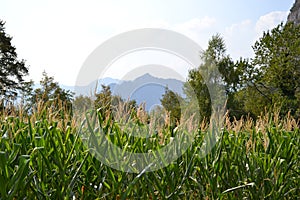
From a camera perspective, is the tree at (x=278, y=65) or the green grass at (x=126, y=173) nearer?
the green grass at (x=126, y=173)

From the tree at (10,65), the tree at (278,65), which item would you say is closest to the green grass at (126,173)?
the tree at (278,65)

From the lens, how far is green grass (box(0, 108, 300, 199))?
164 centimetres

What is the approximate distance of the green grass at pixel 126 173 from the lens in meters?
1.64

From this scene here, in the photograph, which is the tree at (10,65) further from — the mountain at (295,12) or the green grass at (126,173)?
the mountain at (295,12)

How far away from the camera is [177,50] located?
5.51 metres

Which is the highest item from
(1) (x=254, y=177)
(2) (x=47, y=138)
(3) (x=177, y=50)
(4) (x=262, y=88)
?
(4) (x=262, y=88)

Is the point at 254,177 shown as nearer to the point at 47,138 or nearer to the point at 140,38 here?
the point at 47,138

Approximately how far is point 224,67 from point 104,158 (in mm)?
20487

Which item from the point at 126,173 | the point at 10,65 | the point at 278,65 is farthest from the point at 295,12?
the point at 126,173

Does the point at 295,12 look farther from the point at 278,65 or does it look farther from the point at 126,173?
the point at 126,173

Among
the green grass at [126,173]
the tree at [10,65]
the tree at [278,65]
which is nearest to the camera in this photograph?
the green grass at [126,173]

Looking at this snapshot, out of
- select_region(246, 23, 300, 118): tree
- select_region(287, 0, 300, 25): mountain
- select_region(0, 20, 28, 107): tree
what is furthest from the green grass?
select_region(287, 0, 300, 25): mountain

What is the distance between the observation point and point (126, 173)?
181 centimetres

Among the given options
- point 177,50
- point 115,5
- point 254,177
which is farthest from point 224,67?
point 254,177
